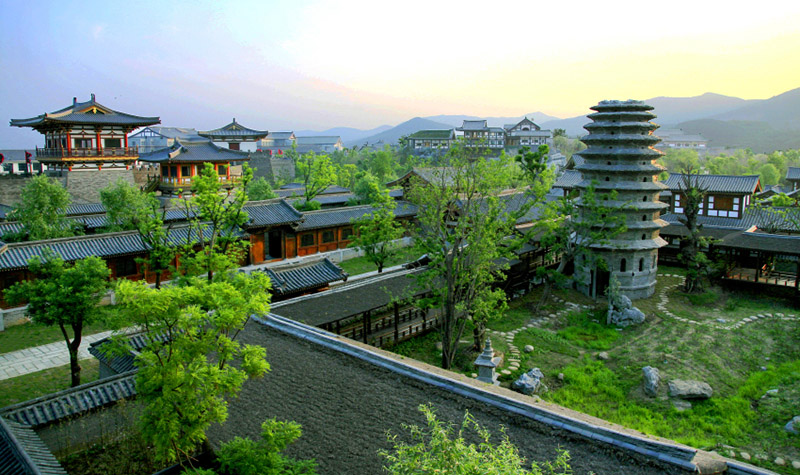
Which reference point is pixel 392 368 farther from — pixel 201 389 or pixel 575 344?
pixel 575 344

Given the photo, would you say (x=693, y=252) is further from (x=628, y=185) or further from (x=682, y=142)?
(x=682, y=142)

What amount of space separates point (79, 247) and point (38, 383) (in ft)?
28.4

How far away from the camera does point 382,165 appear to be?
6669 centimetres

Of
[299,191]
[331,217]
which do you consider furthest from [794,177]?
[299,191]

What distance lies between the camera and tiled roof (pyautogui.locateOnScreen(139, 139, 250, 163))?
38.2m

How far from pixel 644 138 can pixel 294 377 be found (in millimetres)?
21628

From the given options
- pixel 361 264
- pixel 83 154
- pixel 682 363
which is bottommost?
pixel 682 363

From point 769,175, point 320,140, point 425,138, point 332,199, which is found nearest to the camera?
point 332,199

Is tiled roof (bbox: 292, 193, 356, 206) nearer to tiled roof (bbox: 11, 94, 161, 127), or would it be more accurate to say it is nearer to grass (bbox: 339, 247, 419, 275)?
grass (bbox: 339, 247, 419, 275)

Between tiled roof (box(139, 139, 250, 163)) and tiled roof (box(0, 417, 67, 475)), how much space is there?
102 feet

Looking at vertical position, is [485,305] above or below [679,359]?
above

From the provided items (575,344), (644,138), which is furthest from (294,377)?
(644,138)

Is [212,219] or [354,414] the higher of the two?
[212,219]

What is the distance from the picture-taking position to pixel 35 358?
18.6m
